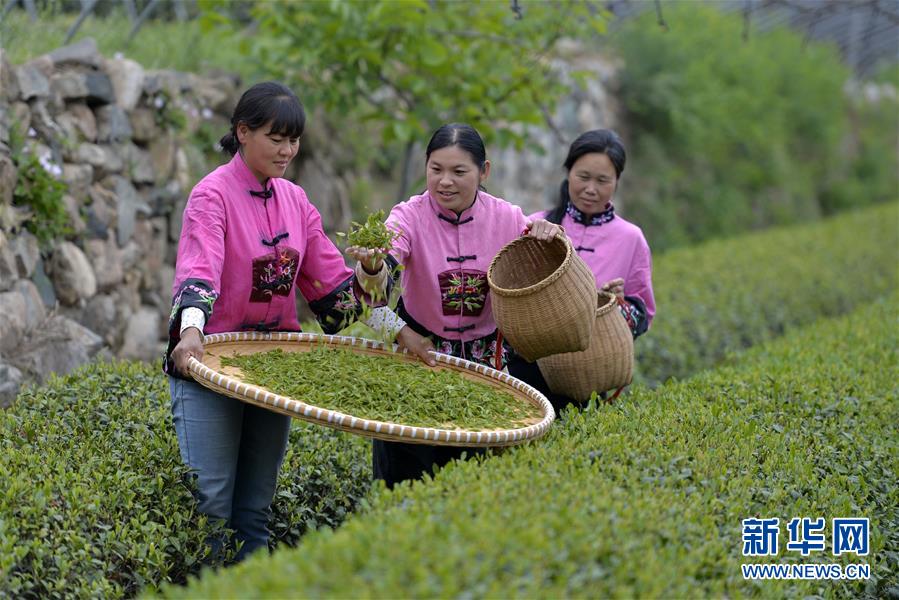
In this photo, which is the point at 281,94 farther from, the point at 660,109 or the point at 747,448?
the point at 660,109

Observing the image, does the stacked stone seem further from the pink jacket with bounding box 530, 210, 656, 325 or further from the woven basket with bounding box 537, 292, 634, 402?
the pink jacket with bounding box 530, 210, 656, 325

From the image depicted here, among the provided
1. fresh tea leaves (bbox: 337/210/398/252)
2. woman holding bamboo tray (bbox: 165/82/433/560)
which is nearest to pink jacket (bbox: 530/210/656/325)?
woman holding bamboo tray (bbox: 165/82/433/560)

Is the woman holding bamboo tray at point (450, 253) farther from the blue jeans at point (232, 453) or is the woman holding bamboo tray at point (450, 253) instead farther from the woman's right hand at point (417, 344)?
the blue jeans at point (232, 453)

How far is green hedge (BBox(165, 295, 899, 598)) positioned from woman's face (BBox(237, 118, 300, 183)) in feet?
3.61

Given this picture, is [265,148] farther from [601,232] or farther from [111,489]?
[601,232]

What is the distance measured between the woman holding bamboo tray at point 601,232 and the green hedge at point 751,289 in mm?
2119

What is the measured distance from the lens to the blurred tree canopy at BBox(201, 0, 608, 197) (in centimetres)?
584

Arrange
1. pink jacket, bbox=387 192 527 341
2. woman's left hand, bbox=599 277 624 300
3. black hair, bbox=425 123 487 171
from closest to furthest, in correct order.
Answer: black hair, bbox=425 123 487 171, pink jacket, bbox=387 192 527 341, woman's left hand, bbox=599 277 624 300

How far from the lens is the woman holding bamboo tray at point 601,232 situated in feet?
12.7

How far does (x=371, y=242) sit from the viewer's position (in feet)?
Answer: 9.70

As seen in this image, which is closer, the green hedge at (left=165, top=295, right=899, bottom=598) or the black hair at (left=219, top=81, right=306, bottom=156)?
the green hedge at (left=165, top=295, right=899, bottom=598)

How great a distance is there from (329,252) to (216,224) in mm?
457

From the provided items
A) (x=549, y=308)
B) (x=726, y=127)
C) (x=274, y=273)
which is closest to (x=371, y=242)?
(x=274, y=273)

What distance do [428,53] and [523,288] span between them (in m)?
3.03
